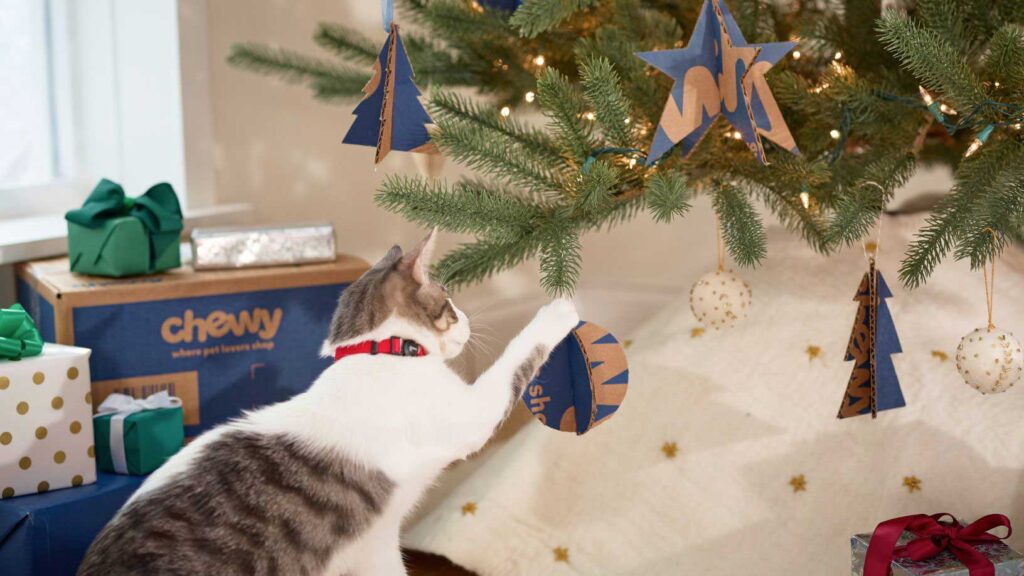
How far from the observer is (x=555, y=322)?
0.99 meters

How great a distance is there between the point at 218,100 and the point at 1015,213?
48.0 inches

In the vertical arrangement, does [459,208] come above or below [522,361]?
above

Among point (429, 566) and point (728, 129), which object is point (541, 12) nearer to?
point (728, 129)

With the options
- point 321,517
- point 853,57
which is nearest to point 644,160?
point 853,57

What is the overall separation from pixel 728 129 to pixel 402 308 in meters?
0.38

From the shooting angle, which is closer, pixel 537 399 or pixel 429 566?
pixel 537 399

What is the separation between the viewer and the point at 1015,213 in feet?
2.78

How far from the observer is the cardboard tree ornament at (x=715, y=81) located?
0.86m

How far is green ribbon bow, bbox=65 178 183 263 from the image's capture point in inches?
52.0

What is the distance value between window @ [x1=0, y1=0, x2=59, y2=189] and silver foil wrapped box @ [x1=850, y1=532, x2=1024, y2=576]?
134cm

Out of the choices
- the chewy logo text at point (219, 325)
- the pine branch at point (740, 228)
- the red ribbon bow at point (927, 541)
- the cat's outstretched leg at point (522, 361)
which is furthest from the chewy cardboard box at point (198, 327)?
the red ribbon bow at point (927, 541)

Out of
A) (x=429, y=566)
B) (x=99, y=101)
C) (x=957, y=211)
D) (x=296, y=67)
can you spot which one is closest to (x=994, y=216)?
(x=957, y=211)

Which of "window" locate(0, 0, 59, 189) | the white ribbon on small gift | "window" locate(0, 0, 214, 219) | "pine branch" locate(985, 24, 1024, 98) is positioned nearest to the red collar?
the white ribbon on small gift

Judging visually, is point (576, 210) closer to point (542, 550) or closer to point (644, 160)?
point (644, 160)
